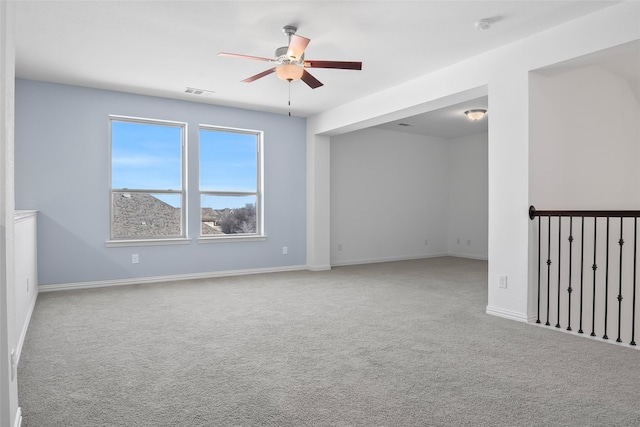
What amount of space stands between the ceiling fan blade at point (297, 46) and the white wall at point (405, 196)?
4.02 m

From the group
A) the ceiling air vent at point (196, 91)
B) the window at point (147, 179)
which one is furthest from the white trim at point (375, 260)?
Result: the ceiling air vent at point (196, 91)

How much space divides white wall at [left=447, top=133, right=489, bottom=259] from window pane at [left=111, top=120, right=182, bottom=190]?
221 inches

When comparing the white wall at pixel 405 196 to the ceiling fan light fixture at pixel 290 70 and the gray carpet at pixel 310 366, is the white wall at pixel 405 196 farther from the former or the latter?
the ceiling fan light fixture at pixel 290 70

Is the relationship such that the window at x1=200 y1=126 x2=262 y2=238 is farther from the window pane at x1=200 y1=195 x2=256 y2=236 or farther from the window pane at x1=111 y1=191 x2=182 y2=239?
the window pane at x1=111 y1=191 x2=182 y2=239

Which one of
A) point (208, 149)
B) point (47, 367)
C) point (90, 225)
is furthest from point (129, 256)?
point (47, 367)

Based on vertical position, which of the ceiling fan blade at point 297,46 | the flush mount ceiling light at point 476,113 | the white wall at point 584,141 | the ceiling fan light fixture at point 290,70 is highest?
the flush mount ceiling light at point 476,113

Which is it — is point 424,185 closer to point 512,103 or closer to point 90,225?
point 512,103

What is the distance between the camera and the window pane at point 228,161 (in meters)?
6.13

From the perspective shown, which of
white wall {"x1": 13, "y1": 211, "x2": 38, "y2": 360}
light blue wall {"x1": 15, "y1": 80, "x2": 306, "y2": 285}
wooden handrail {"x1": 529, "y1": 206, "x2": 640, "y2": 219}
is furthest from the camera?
light blue wall {"x1": 15, "y1": 80, "x2": 306, "y2": 285}

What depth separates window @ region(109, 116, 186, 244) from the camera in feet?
18.0

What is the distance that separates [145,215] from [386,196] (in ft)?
14.2

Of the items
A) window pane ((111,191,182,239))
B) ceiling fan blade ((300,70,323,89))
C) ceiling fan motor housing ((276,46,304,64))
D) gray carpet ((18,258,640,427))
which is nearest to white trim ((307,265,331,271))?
window pane ((111,191,182,239))

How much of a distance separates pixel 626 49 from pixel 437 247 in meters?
5.98

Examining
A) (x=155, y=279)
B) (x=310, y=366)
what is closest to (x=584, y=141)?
(x=310, y=366)
